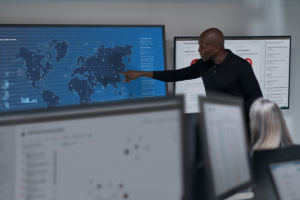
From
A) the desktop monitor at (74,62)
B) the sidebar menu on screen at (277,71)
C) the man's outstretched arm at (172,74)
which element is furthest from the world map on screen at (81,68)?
the sidebar menu on screen at (277,71)

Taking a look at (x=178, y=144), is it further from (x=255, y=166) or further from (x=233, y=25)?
(x=233, y=25)

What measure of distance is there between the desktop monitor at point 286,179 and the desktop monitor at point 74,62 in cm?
210

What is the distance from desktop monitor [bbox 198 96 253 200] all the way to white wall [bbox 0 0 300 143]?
2.12m

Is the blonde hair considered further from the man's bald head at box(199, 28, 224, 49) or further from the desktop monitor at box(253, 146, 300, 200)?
the man's bald head at box(199, 28, 224, 49)

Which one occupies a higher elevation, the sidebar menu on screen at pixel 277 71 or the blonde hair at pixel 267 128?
the sidebar menu on screen at pixel 277 71

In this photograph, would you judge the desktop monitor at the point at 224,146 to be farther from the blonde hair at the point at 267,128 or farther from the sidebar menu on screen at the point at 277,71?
the sidebar menu on screen at the point at 277,71

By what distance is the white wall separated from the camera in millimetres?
2738

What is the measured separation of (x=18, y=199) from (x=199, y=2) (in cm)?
293

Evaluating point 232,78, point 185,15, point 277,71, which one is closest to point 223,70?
point 232,78

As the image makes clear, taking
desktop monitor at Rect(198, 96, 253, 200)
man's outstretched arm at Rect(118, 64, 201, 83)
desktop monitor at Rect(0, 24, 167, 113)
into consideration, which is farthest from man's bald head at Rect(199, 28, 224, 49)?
desktop monitor at Rect(198, 96, 253, 200)

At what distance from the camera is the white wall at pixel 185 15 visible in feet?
8.98

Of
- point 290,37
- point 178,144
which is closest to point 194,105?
point 290,37

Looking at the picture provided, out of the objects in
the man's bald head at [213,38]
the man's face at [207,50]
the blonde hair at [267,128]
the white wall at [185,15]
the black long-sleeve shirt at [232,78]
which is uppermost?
the white wall at [185,15]

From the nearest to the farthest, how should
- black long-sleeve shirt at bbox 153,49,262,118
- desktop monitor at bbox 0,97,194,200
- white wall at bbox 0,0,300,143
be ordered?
1. desktop monitor at bbox 0,97,194,200
2. black long-sleeve shirt at bbox 153,49,262,118
3. white wall at bbox 0,0,300,143
